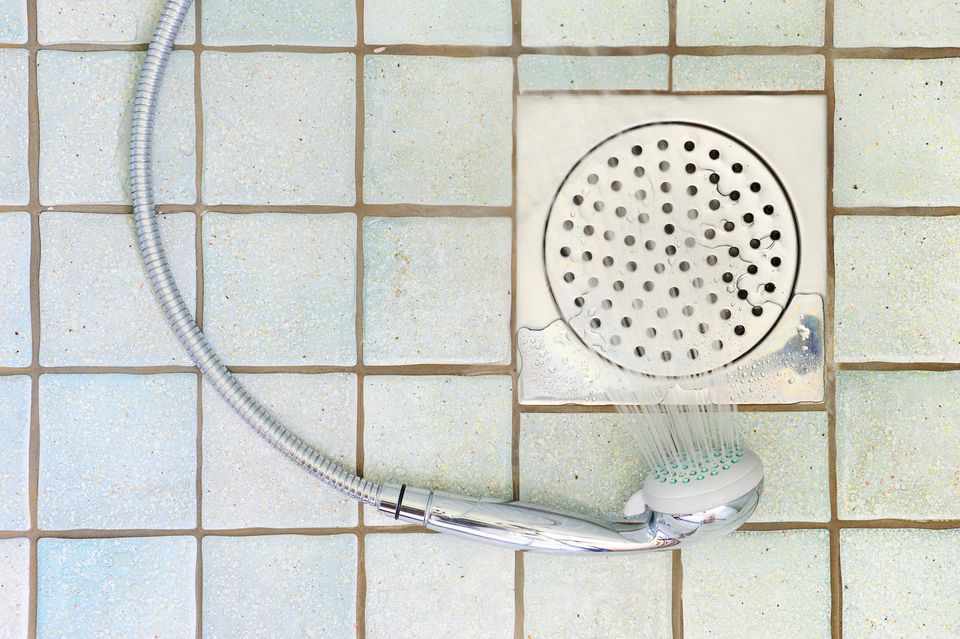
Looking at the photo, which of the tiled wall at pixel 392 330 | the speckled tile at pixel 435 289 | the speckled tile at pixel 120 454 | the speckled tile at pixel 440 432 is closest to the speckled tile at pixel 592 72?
the tiled wall at pixel 392 330

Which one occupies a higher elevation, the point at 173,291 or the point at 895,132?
the point at 895,132

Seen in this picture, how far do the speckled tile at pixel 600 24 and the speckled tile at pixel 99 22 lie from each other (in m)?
0.25

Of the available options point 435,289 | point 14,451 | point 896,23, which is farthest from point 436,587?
point 896,23

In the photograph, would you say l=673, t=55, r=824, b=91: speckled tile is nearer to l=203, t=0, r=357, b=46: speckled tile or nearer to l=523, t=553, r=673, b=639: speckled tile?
l=203, t=0, r=357, b=46: speckled tile

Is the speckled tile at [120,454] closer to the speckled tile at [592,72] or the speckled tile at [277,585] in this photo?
the speckled tile at [277,585]

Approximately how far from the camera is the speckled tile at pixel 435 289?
0.47 metres

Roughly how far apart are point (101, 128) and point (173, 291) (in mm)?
135

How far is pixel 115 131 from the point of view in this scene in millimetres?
474

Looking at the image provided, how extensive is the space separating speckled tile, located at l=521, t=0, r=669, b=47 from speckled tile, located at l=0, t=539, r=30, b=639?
522 mm

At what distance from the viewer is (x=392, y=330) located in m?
0.48

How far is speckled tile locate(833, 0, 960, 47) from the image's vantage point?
476 mm

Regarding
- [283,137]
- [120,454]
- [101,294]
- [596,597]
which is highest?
[283,137]

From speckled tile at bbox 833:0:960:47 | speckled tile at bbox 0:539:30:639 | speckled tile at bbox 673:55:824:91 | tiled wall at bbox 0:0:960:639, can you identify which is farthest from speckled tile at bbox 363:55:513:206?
speckled tile at bbox 0:539:30:639

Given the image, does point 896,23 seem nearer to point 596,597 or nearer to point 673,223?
point 673,223
